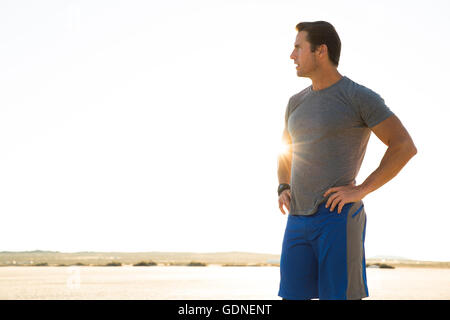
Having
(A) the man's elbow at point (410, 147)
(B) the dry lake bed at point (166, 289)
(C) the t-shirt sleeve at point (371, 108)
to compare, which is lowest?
(B) the dry lake bed at point (166, 289)

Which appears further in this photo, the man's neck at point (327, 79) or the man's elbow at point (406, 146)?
the man's neck at point (327, 79)

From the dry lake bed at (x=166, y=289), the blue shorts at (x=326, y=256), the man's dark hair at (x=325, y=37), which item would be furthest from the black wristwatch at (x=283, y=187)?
the dry lake bed at (x=166, y=289)

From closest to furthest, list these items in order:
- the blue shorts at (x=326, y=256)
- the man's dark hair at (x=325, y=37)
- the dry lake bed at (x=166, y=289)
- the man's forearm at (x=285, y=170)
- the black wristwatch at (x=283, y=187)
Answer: the blue shorts at (x=326, y=256)
the man's dark hair at (x=325, y=37)
the black wristwatch at (x=283, y=187)
the man's forearm at (x=285, y=170)
the dry lake bed at (x=166, y=289)

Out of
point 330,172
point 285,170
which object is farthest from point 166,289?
point 330,172

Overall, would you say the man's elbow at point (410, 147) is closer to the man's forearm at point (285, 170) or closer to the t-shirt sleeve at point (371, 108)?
the t-shirt sleeve at point (371, 108)

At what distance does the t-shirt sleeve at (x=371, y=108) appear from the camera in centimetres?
284

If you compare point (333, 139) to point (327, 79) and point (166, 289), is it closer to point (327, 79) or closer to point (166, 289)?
point (327, 79)

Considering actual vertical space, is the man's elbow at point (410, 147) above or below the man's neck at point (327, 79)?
below

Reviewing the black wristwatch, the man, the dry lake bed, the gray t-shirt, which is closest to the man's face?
the man

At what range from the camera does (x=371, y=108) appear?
2848 millimetres

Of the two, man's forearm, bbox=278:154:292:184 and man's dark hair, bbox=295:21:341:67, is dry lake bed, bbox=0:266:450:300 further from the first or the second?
man's dark hair, bbox=295:21:341:67

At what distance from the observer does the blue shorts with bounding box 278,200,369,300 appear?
109 inches

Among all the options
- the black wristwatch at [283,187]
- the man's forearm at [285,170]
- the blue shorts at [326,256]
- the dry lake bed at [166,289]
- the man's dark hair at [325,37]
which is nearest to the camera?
the blue shorts at [326,256]
